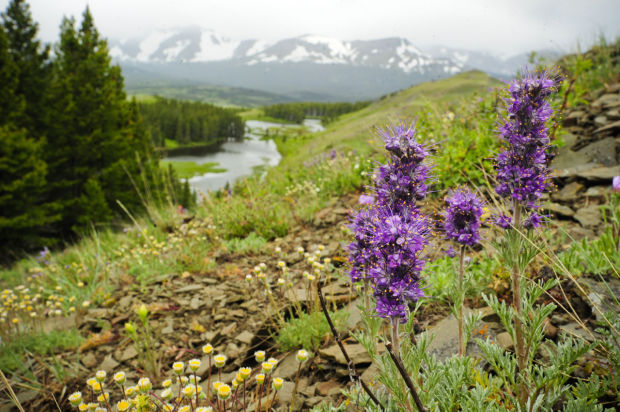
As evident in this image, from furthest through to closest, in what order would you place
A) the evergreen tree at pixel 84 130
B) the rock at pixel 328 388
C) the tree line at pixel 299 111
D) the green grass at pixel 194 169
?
1. the tree line at pixel 299 111
2. the green grass at pixel 194 169
3. the evergreen tree at pixel 84 130
4. the rock at pixel 328 388

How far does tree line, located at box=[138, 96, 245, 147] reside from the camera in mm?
96188

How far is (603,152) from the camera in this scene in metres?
5.86

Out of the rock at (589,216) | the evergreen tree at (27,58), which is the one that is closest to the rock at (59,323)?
the rock at (589,216)

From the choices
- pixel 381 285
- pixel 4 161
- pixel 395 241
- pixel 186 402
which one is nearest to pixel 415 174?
pixel 395 241

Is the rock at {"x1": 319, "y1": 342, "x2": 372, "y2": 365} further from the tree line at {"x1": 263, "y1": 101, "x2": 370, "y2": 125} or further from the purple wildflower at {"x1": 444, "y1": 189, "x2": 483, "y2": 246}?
the tree line at {"x1": 263, "y1": 101, "x2": 370, "y2": 125}

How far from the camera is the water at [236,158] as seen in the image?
176 feet

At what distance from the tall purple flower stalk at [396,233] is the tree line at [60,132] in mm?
20367

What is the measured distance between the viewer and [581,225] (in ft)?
14.4

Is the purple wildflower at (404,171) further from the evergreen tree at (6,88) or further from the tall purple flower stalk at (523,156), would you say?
the evergreen tree at (6,88)

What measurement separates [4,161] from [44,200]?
6.90 metres

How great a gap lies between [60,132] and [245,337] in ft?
92.9

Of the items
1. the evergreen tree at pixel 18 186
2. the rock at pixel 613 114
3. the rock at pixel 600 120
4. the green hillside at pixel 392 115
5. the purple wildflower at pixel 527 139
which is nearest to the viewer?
the purple wildflower at pixel 527 139

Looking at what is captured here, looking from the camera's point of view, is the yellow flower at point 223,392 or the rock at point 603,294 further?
the rock at point 603,294

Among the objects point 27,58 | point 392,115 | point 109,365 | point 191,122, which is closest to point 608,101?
point 392,115
